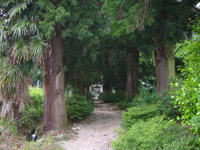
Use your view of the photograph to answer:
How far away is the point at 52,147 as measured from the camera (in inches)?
252

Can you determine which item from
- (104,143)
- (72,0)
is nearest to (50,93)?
(104,143)

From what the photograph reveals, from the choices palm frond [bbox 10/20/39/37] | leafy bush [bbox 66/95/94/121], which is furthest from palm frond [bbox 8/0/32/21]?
leafy bush [bbox 66/95/94/121]

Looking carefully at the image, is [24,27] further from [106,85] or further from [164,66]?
[106,85]

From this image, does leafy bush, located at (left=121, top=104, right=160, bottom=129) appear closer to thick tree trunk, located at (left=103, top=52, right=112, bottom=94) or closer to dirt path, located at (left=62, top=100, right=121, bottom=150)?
dirt path, located at (left=62, top=100, right=121, bottom=150)

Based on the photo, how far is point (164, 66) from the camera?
947cm

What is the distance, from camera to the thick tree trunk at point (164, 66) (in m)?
9.38

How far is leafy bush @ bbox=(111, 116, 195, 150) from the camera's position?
4352 millimetres

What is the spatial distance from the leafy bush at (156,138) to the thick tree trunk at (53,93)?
386 centimetres

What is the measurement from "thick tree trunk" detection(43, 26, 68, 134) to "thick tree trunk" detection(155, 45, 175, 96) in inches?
181

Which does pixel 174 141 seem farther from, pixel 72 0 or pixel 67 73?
pixel 67 73

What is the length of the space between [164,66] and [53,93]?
5.32 m

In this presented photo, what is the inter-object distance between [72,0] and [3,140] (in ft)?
19.8

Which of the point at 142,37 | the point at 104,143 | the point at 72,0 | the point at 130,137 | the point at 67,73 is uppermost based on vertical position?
the point at 72,0

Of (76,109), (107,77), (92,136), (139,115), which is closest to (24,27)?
(76,109)
